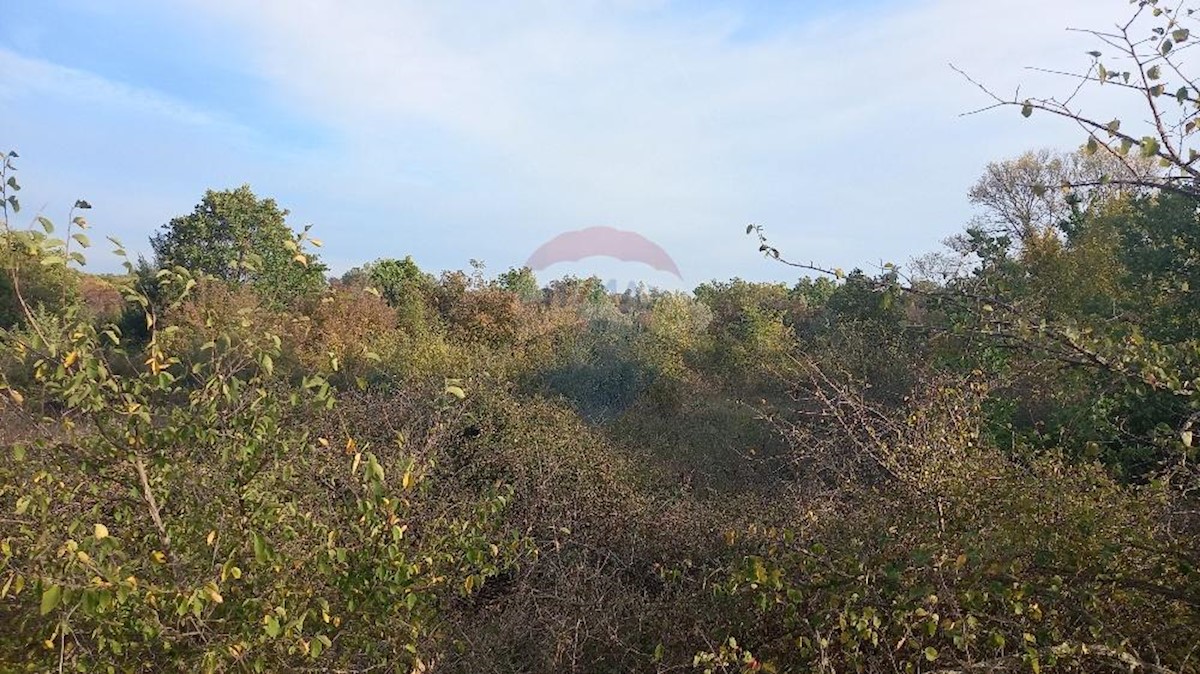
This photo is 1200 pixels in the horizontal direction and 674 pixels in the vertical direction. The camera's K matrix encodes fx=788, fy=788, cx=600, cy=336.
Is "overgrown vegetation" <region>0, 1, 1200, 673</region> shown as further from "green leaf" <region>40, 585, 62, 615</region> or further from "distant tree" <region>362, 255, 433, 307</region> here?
"distant tree" <region>362, 255, 433, 307</region>

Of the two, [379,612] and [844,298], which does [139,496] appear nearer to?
[379,612]

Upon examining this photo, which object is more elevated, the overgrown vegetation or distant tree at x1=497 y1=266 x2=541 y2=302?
distant tree at x1=497 y1=266 x2=541 y2=302

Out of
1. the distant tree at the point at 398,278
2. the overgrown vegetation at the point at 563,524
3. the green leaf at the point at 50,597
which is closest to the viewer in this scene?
the green leaf at the point at 50,597

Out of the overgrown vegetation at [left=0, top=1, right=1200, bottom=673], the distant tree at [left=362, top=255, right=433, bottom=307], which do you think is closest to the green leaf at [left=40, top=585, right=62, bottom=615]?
the overgrown vegetation at [left=0, top=1, right=1200, bottom=673]

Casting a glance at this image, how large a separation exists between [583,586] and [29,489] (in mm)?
3047

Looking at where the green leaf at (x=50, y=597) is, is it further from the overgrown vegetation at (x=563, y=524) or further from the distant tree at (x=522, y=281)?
the distant tree at (x=522, y=281)

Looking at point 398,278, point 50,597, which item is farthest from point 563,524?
point 398,278

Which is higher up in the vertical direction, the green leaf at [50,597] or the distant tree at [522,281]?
the distant tree at [522,281]

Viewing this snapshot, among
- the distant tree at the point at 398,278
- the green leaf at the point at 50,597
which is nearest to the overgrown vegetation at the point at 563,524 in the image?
the green leaf at the point at 50,597

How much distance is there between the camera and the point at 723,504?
6922 mm

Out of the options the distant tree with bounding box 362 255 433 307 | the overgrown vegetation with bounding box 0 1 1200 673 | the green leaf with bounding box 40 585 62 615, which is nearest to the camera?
the green leaf with bounding box 40 585 62 615

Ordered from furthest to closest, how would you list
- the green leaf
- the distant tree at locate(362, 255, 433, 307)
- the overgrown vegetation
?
the distant tree at locate(362, 255, 433, 307) < the overgrown vegetation < the green leaf

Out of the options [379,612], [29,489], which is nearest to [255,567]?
[379,612]

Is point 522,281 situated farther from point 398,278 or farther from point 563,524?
point 563,524
